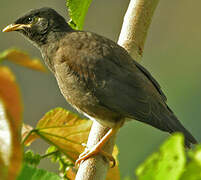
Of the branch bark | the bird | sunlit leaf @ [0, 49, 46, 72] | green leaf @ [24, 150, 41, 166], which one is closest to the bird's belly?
the bird

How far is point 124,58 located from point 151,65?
4093 mm

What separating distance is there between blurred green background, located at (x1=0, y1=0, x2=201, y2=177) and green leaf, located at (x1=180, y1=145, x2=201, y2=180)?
4.30 metres

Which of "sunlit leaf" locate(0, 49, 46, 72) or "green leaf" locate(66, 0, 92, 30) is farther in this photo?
"green leaf" locate(66, 0, 92, 30)

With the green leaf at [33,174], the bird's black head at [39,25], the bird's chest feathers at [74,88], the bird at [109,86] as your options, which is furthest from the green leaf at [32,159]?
the bird's black head at [39,25]

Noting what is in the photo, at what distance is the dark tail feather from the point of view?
85.2 inches

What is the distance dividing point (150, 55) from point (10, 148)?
6.27m

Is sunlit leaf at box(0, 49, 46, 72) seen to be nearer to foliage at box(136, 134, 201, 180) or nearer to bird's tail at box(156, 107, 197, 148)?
foliage at box(136, 134, 201, 180)

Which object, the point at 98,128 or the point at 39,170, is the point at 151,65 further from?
the point at 39,170

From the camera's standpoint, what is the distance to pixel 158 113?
2385 mm

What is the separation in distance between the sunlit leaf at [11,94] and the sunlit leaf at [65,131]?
3.45ft

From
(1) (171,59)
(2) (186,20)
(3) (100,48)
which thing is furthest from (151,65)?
(3) (100,48)

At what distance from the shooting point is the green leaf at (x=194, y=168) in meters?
0.50

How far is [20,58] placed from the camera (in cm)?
58

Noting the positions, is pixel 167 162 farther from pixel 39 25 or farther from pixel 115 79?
pixel 39 25
